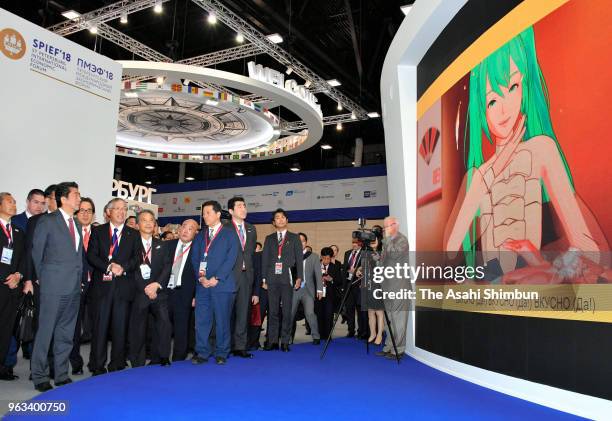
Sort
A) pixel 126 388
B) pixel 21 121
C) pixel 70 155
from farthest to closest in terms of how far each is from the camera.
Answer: pixel 70 155
pixel 21 121
pixel 126 388

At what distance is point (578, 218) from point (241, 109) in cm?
831

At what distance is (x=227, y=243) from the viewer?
15.0 ft

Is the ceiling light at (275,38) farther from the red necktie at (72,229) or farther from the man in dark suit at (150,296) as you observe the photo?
the red necktie at (72,229)

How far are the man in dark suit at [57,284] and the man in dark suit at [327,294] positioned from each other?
3.87 m

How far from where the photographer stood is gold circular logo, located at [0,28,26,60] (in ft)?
18.2

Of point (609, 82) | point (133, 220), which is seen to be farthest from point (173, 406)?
point (133, 220)

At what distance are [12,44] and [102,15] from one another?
15.1ft

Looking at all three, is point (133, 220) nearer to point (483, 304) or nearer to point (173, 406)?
point (173, 406)

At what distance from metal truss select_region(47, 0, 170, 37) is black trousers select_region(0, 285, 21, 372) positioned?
6.94m

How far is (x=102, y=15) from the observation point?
32.0 ft

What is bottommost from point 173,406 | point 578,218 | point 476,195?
point 173,406

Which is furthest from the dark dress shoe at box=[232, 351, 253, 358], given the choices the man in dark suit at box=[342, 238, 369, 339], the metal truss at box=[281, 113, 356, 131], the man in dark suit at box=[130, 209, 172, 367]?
the metal truss at box=[281, 113, 356, 131]

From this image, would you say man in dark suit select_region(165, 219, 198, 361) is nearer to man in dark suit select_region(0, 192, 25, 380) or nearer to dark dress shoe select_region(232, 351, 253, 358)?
dark dress shoe select_region(232, 351, 253, 358)

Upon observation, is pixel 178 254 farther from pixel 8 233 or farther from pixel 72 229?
pixel 8 233
